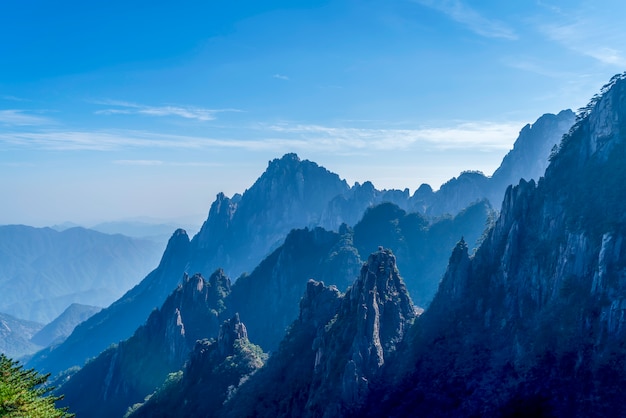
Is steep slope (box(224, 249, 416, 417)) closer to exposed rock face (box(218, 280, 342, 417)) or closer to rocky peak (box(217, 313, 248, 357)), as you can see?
exposed rock face (box(218, 280, 342, 417))

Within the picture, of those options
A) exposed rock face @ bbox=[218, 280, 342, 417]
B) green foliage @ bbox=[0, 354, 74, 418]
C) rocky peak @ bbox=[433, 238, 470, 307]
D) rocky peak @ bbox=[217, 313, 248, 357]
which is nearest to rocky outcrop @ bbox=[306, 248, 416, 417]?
exposed rock face @ bbox=[218, 280, 342, 417]

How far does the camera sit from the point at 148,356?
456 ft

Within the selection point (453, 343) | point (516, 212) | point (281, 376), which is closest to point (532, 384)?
point (453, 343)

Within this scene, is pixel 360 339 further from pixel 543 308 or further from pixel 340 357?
pixel 543 308

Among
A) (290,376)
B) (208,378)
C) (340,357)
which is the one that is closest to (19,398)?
→ (340,357)

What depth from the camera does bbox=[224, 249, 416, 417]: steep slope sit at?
241 feet

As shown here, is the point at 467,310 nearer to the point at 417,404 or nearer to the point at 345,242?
the point at 417,404

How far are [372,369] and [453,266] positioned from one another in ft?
70.9

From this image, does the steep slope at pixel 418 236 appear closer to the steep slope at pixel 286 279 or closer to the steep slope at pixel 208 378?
the steep slope at pixel 286 279

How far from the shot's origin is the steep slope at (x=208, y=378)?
→ 9431cm

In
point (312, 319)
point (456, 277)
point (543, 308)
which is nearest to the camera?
point (543, 308)

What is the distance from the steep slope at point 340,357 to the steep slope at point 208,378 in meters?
6.10

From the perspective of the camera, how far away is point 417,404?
222 feet

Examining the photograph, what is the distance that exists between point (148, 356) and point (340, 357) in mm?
80961
